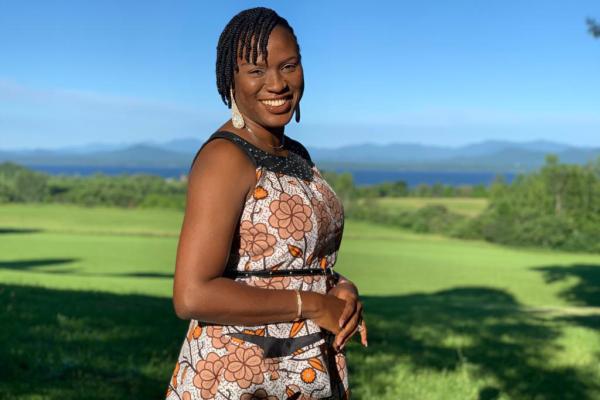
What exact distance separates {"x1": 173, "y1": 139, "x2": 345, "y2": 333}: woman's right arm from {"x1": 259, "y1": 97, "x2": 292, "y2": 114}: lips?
0.19m

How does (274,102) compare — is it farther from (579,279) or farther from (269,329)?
(579,279)

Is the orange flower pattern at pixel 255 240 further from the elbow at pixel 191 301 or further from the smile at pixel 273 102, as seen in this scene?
the smile at pixel 273 102

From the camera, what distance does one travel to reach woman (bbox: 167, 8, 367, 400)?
192cm

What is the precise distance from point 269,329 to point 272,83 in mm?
664

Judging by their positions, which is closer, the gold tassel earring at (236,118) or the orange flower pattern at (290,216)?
the orange flower pattern at (290,216)

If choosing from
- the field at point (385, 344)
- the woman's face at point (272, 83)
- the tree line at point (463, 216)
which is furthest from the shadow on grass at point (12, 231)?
the woman's face at point (272, 83)

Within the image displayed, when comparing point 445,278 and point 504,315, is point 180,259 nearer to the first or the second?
point 504,315

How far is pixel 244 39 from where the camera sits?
6.88ft

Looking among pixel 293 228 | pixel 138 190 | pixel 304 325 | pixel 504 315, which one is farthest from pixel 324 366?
pixel 138 190

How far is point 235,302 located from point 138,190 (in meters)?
54.2

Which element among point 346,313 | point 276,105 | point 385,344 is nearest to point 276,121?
point 276,105

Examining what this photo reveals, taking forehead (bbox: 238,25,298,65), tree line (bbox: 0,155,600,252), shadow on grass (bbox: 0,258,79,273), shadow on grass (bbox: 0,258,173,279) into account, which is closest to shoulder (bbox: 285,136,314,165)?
forehead (bbox: 238,25,298,65)

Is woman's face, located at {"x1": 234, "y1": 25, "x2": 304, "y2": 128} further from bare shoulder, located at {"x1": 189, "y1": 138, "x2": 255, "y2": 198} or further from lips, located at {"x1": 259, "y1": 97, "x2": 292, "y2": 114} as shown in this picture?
bare shoulder, located at {"x1": 189, "y1": 138, "x2": 255, "y2": 198}

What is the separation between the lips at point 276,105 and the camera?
2.12 metres
